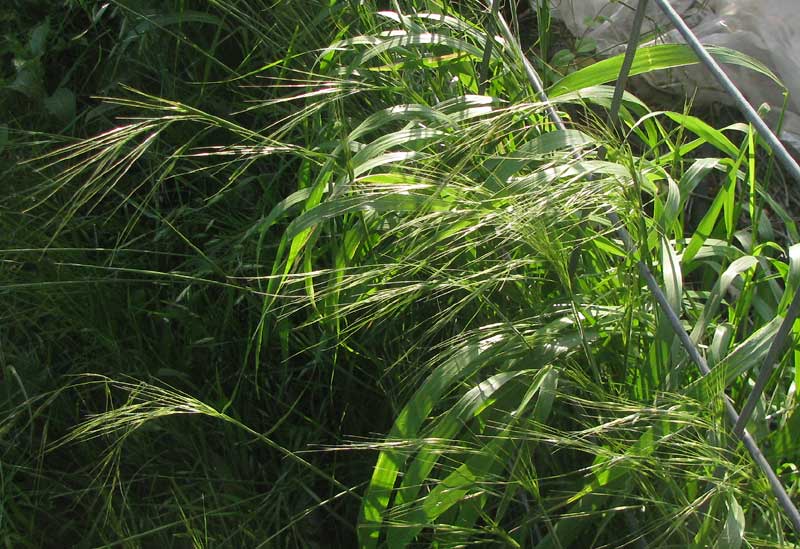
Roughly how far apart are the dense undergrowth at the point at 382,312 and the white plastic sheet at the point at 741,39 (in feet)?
1.09

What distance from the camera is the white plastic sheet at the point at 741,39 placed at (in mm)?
1950

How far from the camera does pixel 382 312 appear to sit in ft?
2.94

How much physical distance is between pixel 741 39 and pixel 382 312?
4.80ft

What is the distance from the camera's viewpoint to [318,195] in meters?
1.14

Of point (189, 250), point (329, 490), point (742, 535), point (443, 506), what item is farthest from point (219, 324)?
point (742, 535)

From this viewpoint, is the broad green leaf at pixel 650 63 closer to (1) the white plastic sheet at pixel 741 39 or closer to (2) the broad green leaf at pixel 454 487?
(2) the broad green leaf at pixel 454 487

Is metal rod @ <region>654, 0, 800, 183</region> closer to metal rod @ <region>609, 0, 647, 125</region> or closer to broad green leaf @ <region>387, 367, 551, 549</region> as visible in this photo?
metal rod @ <region>609, 0, 647, 125</region>

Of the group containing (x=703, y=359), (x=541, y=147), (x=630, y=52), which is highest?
(x=630, y=52)

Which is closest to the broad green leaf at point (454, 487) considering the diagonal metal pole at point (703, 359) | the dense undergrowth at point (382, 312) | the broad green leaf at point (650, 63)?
the dense undergrowth at point (382, 312)

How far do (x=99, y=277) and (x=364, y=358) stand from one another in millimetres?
424

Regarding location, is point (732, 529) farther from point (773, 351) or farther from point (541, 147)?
point (541, 147)

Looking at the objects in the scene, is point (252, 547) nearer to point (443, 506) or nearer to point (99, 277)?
point (443, 506)

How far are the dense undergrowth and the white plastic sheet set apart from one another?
0.33 meters

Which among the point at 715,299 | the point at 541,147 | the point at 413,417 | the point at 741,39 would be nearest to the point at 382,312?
the point at 413,417
